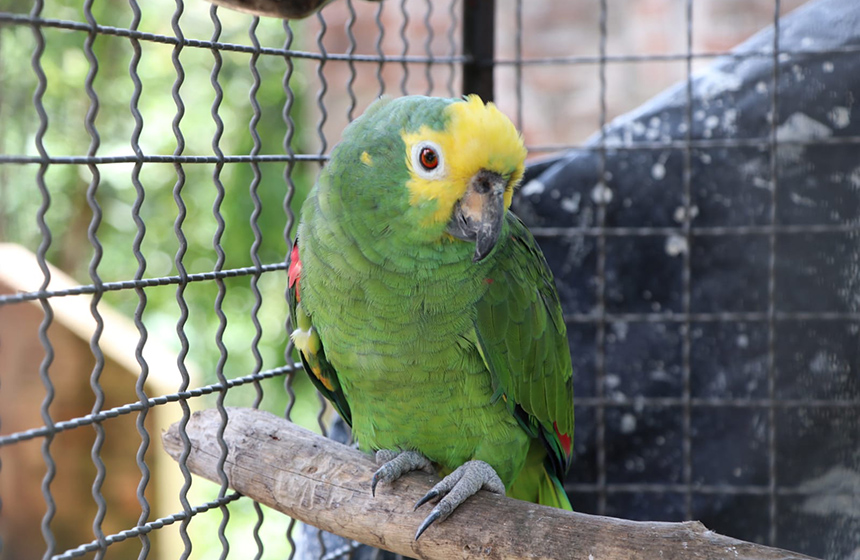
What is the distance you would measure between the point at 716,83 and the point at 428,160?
1115mm

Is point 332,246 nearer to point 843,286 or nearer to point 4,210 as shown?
point 843,286

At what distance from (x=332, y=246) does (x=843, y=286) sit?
123 centimetres

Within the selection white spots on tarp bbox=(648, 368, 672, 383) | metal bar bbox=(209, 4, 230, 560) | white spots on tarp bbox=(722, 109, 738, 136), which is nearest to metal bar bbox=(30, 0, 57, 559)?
metal bar bbox=(209, 4, 230, 560)

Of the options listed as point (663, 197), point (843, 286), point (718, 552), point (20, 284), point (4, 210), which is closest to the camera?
→ point (718, 552)

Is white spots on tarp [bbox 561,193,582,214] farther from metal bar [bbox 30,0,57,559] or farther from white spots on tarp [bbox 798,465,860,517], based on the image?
metal bar [bbox 30,0,57,559]

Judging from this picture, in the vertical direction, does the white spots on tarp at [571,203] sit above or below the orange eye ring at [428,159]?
below

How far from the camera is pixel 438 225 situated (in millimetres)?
1096

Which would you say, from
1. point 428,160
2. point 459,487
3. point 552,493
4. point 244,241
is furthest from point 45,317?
point 244,241

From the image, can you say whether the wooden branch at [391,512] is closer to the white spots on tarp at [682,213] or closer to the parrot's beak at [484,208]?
the parrot's beak at [484,208]

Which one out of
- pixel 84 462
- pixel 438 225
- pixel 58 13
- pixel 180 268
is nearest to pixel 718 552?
pixel 438 225

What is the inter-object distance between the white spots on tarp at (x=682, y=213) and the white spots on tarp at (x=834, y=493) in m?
0.67

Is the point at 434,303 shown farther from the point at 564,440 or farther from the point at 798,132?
the point at 798,132

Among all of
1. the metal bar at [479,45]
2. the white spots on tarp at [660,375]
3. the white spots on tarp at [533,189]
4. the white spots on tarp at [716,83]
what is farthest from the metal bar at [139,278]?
the white spots on tarp at [716,83]

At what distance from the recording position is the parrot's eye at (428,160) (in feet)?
3.49
